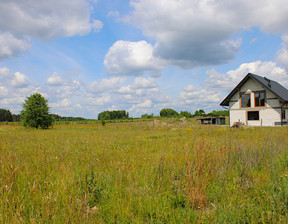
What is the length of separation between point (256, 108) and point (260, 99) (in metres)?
1.43

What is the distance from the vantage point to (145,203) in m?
2.71

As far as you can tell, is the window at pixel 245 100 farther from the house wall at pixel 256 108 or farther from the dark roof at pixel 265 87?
the dark roof at pixel 265 87

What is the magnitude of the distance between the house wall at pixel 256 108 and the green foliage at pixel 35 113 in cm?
3579

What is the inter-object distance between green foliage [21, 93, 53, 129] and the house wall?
35.8 m

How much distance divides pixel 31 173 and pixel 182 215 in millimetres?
3068

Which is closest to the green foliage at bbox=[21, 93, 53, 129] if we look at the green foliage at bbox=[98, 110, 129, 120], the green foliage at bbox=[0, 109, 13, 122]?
the green foliage at bbox=[0, 109, 13, 122]

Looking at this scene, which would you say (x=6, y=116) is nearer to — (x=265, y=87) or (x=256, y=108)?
(x=256, y=108)

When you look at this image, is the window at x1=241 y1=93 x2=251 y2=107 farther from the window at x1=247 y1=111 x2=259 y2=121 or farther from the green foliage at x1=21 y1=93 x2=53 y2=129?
the green foliage at x1=21 y1=93 x2=53 y2=129

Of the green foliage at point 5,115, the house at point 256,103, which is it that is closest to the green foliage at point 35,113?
the house at point 256,103

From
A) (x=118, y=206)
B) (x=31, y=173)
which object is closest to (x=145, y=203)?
A: (x=118, y=206)

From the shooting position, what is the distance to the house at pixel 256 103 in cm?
2509

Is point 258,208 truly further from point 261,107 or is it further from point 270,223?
point 261,107

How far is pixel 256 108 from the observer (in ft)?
88.4

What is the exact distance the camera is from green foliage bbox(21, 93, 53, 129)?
35750 millimetres
